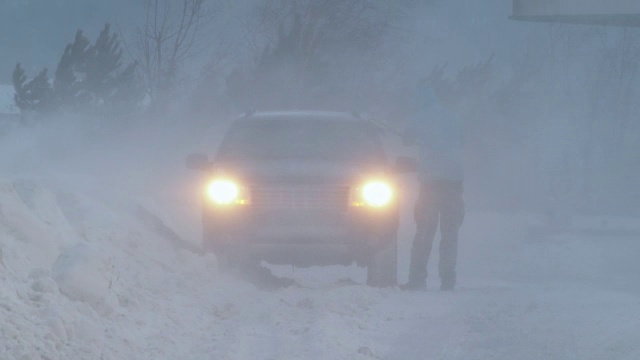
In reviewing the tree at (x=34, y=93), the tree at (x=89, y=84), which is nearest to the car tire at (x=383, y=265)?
the tree at (x=89, y=84)

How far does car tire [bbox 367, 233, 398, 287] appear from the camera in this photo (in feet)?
31.6

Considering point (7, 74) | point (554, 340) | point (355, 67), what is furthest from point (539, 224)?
point (7, 74)

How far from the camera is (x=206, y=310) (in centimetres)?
798

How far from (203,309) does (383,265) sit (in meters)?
2.33

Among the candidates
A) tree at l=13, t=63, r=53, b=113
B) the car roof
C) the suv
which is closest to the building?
the car roof

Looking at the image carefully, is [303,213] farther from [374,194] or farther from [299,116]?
[299,116]

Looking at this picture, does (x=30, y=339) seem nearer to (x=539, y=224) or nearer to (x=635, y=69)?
(x=539, y=224)

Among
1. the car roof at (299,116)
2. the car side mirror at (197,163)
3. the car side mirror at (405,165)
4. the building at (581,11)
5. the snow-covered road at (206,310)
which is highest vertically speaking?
the building at (581,11)

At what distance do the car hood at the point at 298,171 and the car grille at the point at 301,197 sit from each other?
2.8 inches

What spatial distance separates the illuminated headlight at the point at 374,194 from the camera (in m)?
9.33

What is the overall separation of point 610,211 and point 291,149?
20068 mm

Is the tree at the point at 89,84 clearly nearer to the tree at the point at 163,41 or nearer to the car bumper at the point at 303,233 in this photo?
the tree at the point at 163,41

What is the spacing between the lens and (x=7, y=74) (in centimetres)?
5878

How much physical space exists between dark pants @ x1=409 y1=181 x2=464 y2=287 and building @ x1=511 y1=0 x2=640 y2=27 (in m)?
5.34
